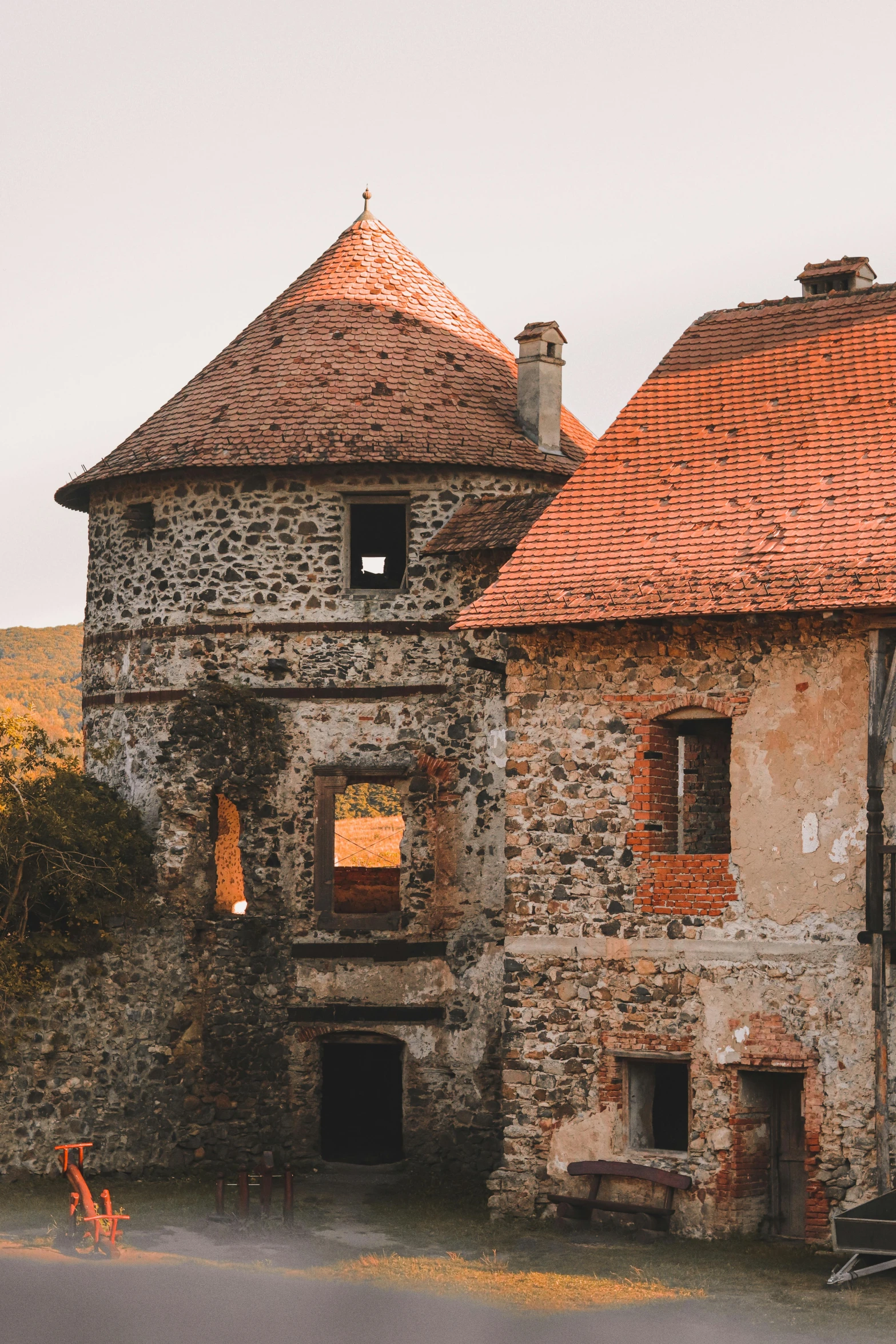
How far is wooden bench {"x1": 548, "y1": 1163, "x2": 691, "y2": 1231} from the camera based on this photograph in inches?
681

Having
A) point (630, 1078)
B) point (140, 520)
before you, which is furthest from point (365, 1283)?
point (140, 520)

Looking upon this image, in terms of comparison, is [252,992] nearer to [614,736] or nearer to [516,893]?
[516,893]

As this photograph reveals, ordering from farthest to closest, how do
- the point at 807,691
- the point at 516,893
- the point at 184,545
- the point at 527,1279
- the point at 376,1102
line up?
1. the point at 376,1102
2. the point at 184,545
3. the point at 516,893
4. the point at 807,691
5. the point at 527,1279

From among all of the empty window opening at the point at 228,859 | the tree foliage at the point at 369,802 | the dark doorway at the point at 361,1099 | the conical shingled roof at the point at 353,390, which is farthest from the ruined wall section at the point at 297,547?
the tree foliage at the point at 369,802

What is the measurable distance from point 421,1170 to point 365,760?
4.50 m

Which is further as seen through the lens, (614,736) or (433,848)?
(433,848)

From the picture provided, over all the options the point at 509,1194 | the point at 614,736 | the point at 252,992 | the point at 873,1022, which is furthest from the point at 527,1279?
the point at 252,992

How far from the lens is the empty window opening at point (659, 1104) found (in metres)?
17.9

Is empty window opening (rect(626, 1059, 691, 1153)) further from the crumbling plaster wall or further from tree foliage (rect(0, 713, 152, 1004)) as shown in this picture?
tree foliage (rect(0, 713, 152, 1004))

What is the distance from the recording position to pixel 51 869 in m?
19.9

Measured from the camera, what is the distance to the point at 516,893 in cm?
1845

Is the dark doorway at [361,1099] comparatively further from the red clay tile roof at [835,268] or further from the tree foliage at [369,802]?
the tree foliage at [369,802]

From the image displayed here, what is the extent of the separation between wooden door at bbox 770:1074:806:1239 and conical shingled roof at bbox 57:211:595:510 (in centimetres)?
815

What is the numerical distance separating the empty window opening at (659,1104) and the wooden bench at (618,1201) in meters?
0.36
